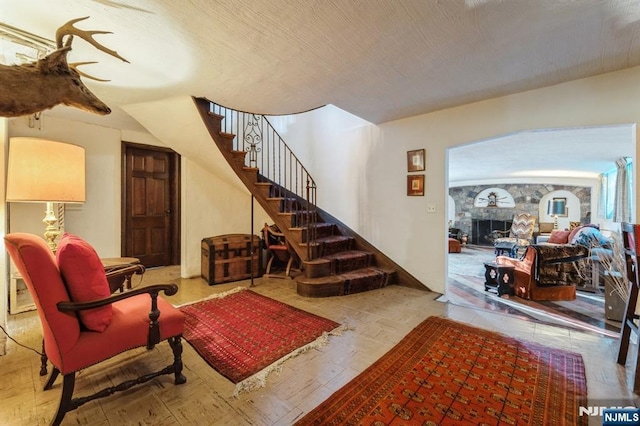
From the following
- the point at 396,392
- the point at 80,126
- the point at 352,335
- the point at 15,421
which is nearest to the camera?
the point at 15,421

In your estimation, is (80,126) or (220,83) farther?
(80,126)

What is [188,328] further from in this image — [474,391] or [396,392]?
[474,391]

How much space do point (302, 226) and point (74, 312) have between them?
272cm

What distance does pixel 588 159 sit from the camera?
5.43 m

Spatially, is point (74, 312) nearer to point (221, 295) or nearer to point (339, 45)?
point (221, 295)

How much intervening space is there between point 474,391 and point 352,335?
0.97 meters

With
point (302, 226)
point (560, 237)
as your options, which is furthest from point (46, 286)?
point (560, 237)

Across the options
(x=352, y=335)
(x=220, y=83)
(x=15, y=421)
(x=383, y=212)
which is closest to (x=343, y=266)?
(x=383, y=212)

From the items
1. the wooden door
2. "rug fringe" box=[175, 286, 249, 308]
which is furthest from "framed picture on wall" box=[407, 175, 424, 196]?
the wooden door

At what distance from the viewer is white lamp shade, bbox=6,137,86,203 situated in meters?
2.05

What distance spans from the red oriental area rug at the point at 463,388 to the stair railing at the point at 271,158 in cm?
260

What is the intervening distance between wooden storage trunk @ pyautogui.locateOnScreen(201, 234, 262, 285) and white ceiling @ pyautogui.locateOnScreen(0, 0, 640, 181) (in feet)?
6.80

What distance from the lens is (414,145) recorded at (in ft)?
11.7

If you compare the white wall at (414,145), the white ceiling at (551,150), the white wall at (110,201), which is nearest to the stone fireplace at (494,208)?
the white ceiling at (551,150)
